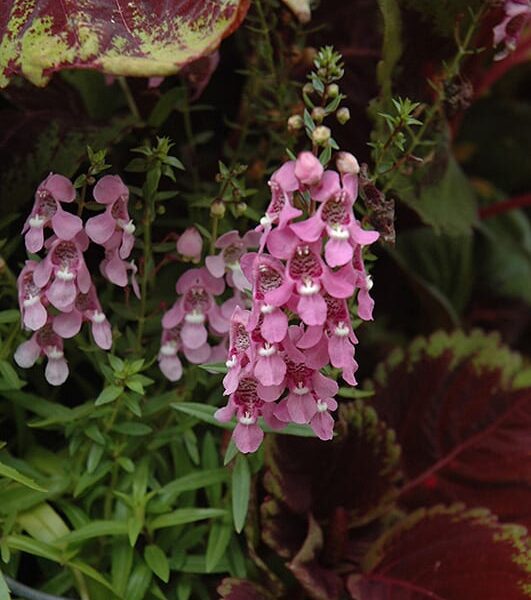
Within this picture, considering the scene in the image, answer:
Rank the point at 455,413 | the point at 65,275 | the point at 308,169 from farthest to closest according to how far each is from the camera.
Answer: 1. the point at 455,413
2. the point at 65,275
3. the point at 308,169

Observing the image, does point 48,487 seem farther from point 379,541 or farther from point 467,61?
point 467,61

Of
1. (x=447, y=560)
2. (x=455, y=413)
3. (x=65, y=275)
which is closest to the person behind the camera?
(x=65, y=275)

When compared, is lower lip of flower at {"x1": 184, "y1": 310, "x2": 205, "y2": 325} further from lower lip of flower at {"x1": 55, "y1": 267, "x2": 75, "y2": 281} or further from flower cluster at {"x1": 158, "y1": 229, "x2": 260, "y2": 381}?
lower lip of flower at {"x1": 55, "y1": 267, "x2": 75, "y2": 281}

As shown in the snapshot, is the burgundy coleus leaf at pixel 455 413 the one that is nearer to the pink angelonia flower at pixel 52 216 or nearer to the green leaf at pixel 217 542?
the green leaf at pixel 217 542

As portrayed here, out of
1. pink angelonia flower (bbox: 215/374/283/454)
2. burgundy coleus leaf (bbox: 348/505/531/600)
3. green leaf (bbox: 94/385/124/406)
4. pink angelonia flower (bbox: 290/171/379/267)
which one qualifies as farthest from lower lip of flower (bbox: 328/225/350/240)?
burgundy coleus leaf (bbox: 348/505/531/600)

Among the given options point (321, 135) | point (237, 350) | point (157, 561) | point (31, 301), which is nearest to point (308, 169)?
point (321, 135)

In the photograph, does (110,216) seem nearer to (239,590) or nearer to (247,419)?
(247,419)
